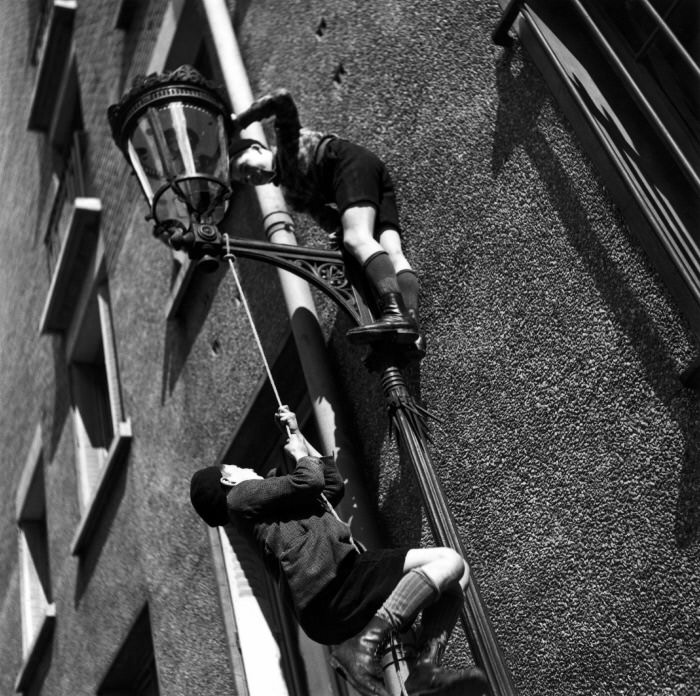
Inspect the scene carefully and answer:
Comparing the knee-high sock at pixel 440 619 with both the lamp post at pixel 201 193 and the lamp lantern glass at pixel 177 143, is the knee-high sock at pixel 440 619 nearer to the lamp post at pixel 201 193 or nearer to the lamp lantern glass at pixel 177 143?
the lamp post at pixel 201 193

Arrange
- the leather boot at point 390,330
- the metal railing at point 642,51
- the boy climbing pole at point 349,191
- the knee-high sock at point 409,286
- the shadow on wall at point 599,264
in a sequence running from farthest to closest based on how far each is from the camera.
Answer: the knee-high sock at point 409,286
the boy climbing pole at point 349,191
the leather boot at point 390,330
the metal railing at point 642,51
the shadow on wall at point 599,264

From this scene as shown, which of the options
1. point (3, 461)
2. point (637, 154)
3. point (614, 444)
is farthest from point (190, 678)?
point (3, 461)

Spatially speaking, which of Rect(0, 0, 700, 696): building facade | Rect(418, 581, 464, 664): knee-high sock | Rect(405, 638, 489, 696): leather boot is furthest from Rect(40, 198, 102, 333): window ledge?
Rect(405, 638, 489, 696): leather boot

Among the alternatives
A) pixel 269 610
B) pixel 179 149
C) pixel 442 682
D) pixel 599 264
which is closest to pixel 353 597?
pixel 442 682

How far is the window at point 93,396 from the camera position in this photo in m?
8.82

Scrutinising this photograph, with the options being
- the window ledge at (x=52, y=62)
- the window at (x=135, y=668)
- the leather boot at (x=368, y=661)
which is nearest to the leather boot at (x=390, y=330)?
the leather boot at (x=368, y=661)

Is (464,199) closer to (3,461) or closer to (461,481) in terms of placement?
(461,481)

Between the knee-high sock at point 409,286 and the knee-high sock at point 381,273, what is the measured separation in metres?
0.04

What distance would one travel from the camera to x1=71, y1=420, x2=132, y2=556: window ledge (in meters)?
8.32

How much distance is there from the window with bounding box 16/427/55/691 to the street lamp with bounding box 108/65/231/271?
6326 mm

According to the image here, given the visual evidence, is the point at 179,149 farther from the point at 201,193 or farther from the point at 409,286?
the point at 409,286

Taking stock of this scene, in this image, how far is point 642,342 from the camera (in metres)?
3.85

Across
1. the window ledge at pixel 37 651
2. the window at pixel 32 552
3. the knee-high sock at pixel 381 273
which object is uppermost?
the knee-high sock at pixel 381 273

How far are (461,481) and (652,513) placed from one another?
982mm
